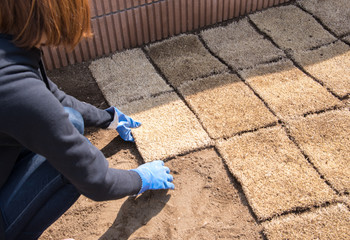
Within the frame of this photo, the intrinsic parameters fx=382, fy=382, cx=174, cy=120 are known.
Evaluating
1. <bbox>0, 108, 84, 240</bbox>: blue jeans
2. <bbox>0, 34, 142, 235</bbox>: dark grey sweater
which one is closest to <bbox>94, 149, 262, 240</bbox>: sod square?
<bbox>0, 108, 84, 240</bbox>: blue jeans

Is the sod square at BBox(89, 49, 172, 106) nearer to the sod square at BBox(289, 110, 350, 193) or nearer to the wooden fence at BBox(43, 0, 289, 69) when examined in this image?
the wooden fence at BBox(43, 0, 289, 69)

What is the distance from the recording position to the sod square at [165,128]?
256 centimetres

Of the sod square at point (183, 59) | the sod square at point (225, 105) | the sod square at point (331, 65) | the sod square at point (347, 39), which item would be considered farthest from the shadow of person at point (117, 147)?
the sod square at point (347, 39)

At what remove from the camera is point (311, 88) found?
288 centimetres

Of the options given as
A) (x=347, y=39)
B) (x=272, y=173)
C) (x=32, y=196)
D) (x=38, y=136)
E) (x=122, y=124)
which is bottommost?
(x=272, y=173)

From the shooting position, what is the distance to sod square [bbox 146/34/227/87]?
3.14 metres

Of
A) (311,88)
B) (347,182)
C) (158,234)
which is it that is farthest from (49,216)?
(311,88)

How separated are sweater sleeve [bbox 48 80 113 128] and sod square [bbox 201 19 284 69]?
122 cm

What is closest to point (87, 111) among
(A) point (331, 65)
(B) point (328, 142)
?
(B) point (328, 142)

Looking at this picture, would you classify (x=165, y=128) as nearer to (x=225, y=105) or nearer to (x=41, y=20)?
(x=225, y=105)

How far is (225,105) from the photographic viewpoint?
9.25 ft

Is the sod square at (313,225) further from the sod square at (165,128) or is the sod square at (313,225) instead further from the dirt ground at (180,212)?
the sod square at (165,128)

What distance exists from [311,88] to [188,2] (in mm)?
1361

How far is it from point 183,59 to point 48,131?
2.11m
